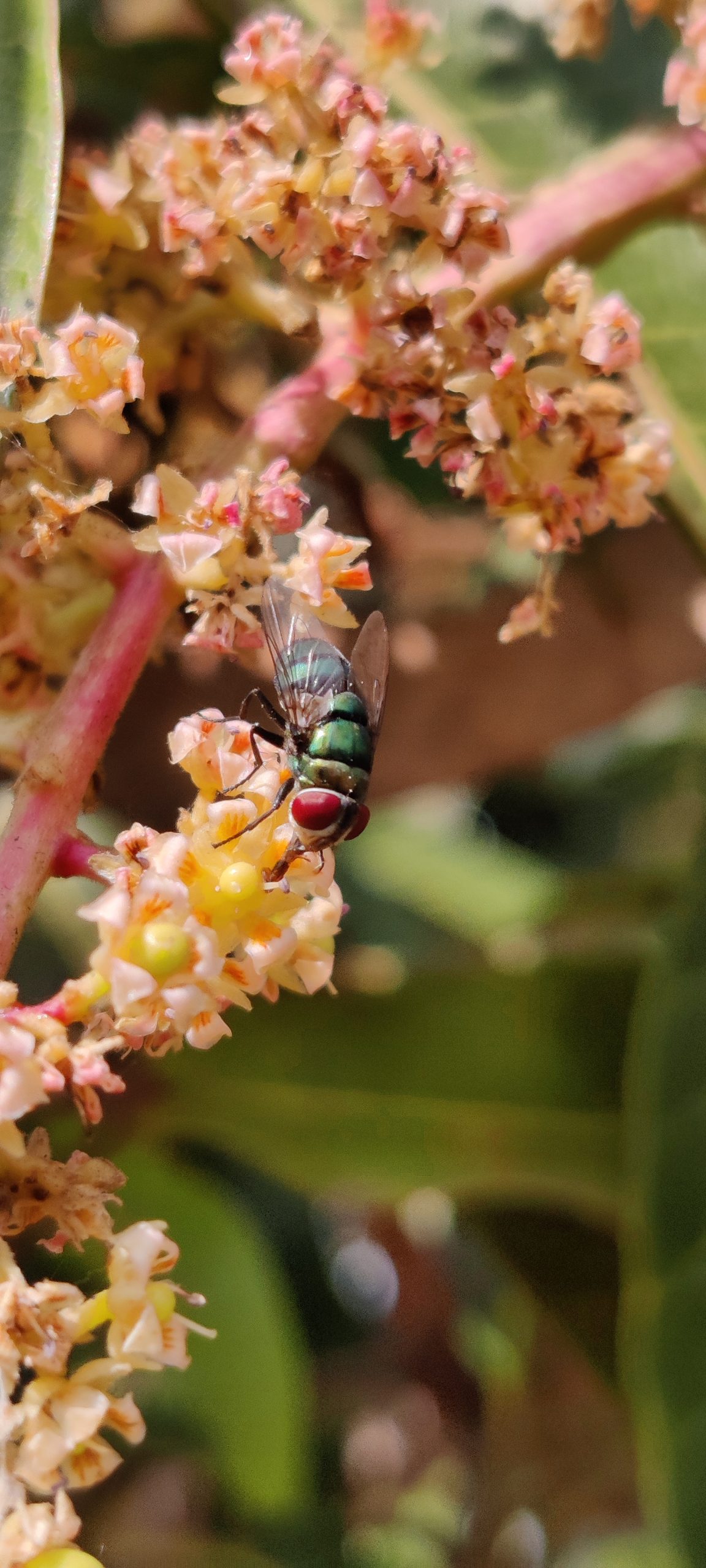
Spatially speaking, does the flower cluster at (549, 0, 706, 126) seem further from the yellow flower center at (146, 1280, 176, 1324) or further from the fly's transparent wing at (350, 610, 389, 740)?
the yellow flower center at (146, 1280, 176, 1324)

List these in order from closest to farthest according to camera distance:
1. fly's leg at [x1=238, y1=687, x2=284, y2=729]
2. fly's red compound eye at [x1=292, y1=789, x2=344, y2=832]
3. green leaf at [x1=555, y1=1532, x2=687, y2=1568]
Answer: fly's red compound eye at [x1=292, y1=789, x2=344, y2=832] < fly's leg at [x1=238, y1=687, x2=284, y2=729] < green leaf at [x1=555, y1=1532, x2=687, y2=1568]

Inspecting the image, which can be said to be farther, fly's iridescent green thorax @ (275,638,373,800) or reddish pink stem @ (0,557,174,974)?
fly's iridescent green thorax @ (275,638,373,800)

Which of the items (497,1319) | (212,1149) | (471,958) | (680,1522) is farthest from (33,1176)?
(497,1319)

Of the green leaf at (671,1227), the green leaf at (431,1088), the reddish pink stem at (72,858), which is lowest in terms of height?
the green leaf at (431,1088)

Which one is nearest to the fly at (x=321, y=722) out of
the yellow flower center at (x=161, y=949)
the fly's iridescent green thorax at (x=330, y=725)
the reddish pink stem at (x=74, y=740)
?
the fly's iridescent green thorax at (x=330, y=725)

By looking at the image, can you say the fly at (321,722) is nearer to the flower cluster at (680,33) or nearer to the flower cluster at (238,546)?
the flower cluster at (238,546)

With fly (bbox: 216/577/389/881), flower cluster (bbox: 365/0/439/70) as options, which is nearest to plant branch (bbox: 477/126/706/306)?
flower cluster (bbox: 365/0/439/70)
